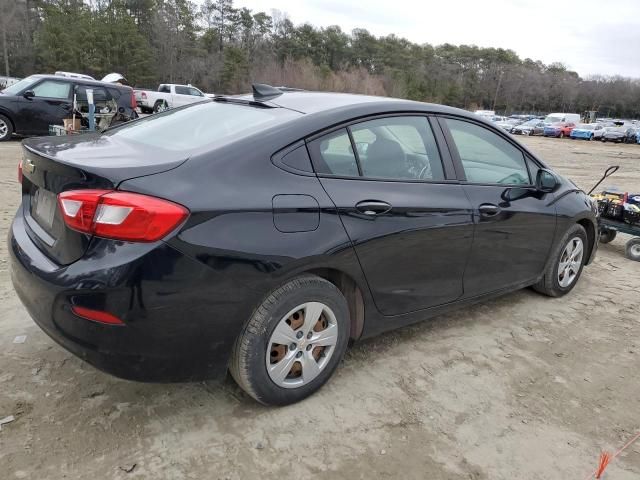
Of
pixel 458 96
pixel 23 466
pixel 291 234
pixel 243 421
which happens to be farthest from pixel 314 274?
pixel 458 96

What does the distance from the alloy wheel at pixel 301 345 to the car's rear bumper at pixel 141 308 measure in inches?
10.7

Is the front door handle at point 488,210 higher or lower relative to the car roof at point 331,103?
lower

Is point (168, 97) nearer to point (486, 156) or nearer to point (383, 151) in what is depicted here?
point (486, 156)

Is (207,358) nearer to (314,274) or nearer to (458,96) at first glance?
(314,274)

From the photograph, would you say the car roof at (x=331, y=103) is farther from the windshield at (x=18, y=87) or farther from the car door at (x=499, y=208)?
the windshield at (x=18, y=87)

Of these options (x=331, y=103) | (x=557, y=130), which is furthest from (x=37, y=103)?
(x=557, y=130)

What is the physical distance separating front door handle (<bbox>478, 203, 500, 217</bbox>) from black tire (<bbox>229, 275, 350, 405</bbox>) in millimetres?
1214

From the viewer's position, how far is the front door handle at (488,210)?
320 cm

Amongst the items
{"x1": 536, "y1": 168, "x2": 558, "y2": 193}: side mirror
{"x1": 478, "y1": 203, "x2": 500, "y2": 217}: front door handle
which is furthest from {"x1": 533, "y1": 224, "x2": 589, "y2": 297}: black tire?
{"x1": 478, "y1": 203, "x2": 500, "y2": 217}: front door handle

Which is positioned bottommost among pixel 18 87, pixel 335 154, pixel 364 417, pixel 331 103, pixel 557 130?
pixel 364 417

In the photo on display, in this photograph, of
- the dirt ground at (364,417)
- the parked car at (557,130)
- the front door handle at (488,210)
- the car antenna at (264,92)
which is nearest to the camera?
the dirt ground at (364,417)

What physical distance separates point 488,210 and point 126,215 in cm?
226

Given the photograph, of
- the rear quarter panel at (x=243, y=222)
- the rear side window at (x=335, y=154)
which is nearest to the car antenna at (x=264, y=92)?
the rear side window at (x=335, y=154)

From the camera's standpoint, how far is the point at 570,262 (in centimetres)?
435
